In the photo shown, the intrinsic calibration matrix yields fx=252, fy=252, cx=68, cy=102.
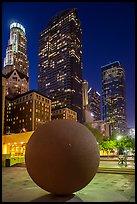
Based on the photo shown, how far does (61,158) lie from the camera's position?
872 centimetres

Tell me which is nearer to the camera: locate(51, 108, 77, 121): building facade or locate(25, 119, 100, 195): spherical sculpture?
locate(25, 119, 100, 195): spherical sculpture

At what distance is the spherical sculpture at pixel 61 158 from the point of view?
873 centimetres

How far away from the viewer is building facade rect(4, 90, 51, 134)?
112062mm

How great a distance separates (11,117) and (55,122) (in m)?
121

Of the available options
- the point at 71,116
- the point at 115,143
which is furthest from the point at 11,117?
the point at 115,143

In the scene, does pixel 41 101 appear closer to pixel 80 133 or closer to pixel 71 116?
pixel 71 116

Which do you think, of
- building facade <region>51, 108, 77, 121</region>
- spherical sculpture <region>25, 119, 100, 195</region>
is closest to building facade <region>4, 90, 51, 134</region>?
building facade <region>51, 108, 77, 121</region>

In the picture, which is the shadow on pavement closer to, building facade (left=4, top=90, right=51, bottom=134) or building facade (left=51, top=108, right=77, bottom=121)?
building facade (left=4, top=90, right=51, bottom=134)

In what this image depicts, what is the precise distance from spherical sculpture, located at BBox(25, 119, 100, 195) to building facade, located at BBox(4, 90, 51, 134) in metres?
101

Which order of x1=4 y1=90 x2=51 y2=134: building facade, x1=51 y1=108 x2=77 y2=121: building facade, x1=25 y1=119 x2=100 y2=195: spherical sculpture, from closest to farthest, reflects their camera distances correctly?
x1=25 y1=119 x2=100 y2=195: spherical sculpture, x1=4 y1=90 x2=51 y2=134: building facade, x1=51 y1=108 x2=77 y2=121: building facade

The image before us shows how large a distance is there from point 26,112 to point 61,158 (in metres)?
108

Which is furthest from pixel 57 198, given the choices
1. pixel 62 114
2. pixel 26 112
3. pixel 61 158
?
pixel 62 114

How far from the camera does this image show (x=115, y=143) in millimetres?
72438

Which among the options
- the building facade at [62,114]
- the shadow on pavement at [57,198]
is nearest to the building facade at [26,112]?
the building facade at [62,114]
